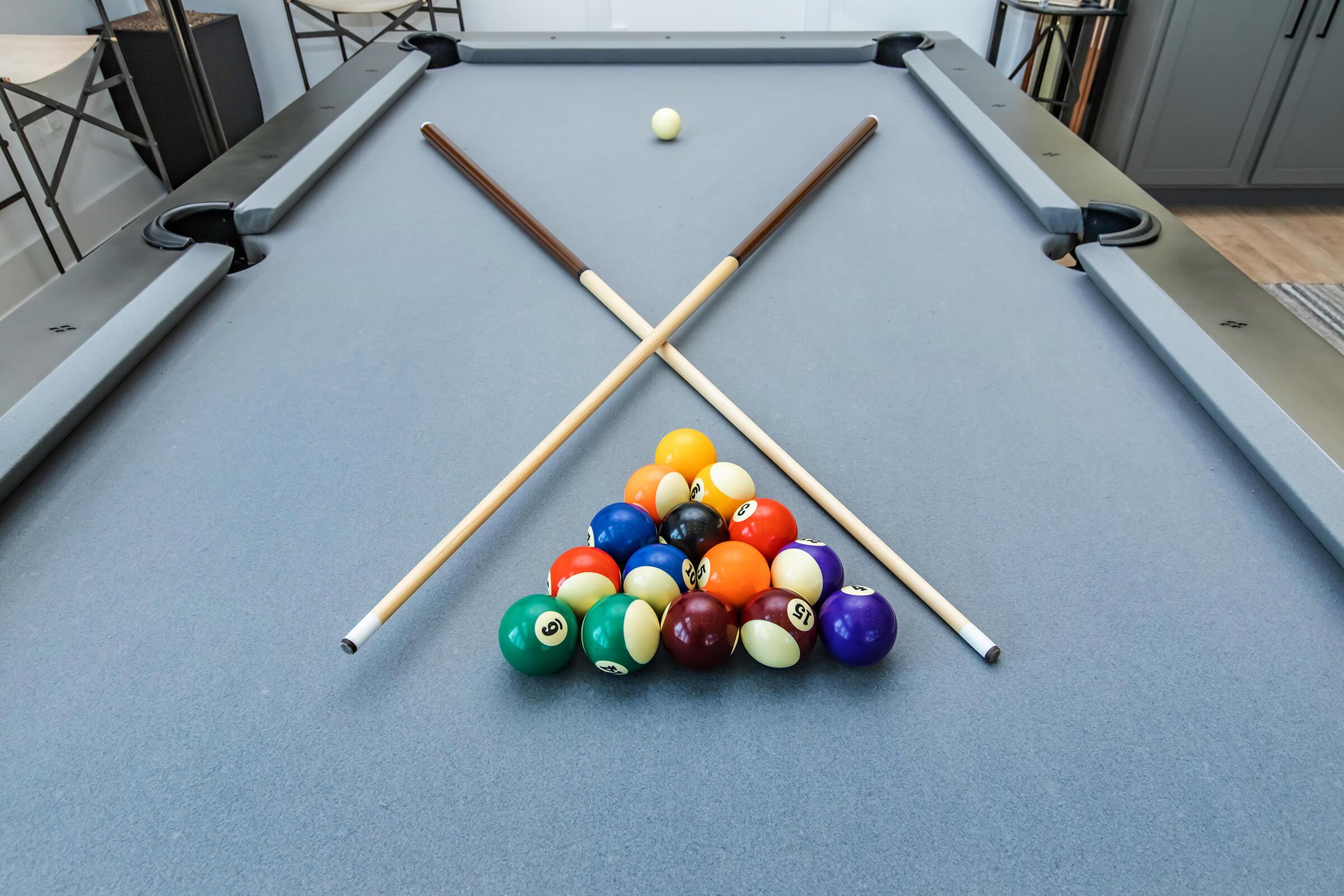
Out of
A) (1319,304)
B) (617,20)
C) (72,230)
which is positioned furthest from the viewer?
(617,20)

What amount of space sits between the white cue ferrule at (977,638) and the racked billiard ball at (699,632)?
22 cm

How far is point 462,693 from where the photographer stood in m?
0.73

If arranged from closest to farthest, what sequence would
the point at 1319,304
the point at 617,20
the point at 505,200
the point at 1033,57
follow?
1. the point at 505,200
2. the point at 1319,304
3. the point at 1033,57
4. the point at 617,20

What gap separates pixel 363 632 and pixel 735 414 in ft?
1.68

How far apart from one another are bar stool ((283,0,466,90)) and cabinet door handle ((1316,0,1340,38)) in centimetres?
351

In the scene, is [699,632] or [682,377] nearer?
[699,632]

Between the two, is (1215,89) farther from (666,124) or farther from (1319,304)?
(666,124)

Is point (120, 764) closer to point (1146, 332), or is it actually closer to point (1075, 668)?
point (1075, 668)

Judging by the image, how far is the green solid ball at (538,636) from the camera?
2.39 ft

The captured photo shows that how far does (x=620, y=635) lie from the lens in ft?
2.39

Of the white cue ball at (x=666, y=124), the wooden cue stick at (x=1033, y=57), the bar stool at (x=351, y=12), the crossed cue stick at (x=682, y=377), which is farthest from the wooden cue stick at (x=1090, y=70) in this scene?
the bar stool at (x=351, y=12)

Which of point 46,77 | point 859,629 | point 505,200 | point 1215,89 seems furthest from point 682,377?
point 1215,89

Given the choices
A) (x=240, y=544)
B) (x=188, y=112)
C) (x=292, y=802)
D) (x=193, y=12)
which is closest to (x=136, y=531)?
(x=240, y=544)

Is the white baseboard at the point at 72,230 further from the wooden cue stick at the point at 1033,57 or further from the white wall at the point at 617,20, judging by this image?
the wooden cue stick at the point at 1033,57
